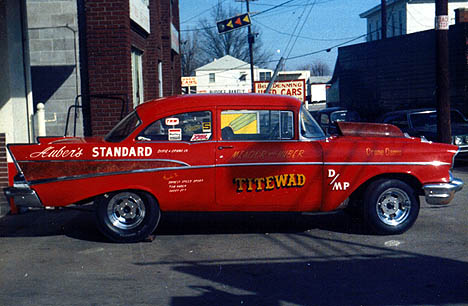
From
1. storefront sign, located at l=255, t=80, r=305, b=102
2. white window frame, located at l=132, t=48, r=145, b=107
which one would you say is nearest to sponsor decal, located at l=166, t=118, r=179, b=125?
white window frame, located at l=132, t=48, r=145, b=107

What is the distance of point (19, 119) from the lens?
10.5 meters

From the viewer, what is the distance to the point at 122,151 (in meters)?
7.03

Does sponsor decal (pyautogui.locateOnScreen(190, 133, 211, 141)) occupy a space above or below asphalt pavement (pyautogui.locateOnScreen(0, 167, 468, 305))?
above

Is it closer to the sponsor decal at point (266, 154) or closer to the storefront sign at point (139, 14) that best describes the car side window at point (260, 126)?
the sponsor decal at point (266, 154)

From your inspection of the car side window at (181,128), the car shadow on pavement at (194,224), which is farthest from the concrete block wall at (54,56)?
the car side window at (181,128)

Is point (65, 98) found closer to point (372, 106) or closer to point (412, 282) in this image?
point (412, 282)

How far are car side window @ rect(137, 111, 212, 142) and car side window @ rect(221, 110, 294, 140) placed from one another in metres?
0.22

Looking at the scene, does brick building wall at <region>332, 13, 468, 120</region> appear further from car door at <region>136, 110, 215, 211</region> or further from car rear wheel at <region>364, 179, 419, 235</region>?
car door at <region>136, 110, 215, 211</region>

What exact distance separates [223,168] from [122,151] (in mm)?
1214

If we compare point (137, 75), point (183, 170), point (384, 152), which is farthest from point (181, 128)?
point (137, 75)

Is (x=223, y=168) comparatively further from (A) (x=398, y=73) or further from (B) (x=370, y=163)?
(A) (x=398, y=73)

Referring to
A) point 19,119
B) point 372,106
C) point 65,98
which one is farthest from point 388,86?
point 19,119

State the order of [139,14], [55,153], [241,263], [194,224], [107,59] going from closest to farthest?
[241,263] → [55,153] → [194,224] → [107,59] → [139,14]

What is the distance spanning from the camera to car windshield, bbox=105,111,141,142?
7.21 m
